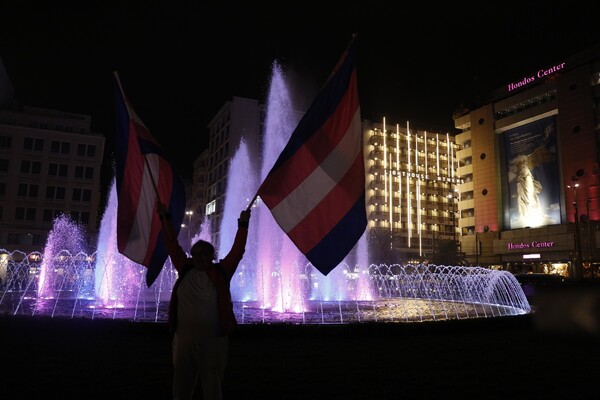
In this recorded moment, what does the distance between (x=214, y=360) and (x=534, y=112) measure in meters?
72.3

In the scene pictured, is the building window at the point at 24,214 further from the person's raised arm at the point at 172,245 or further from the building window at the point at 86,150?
the person's raised arm at the point at 172,245

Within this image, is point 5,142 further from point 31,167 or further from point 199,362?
point 199,362

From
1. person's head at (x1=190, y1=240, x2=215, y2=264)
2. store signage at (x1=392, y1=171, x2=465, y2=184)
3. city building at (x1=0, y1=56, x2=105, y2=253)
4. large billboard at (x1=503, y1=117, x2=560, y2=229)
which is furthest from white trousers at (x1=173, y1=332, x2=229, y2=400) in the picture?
store signage at (x1=392, y1=171, x2=465, y2=184)

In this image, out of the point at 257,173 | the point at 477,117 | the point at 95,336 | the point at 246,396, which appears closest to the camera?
the point at 246,396

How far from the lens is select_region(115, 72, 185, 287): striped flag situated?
6801mm

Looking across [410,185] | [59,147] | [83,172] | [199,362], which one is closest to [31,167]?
[59,147]

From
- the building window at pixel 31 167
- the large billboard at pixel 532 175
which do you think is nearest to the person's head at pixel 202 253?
the large billboard at pixel 532 175

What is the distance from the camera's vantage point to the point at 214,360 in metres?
4.20

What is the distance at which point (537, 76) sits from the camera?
67.9 metres

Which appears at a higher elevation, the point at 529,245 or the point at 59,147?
the point at 59,147

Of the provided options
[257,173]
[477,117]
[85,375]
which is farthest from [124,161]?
[257,173]

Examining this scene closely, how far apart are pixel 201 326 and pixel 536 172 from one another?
70767 millimetres

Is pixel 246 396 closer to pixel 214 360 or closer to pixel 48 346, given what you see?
pixel 214 360

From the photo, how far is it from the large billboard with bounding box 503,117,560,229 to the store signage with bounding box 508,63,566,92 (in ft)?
20.2
